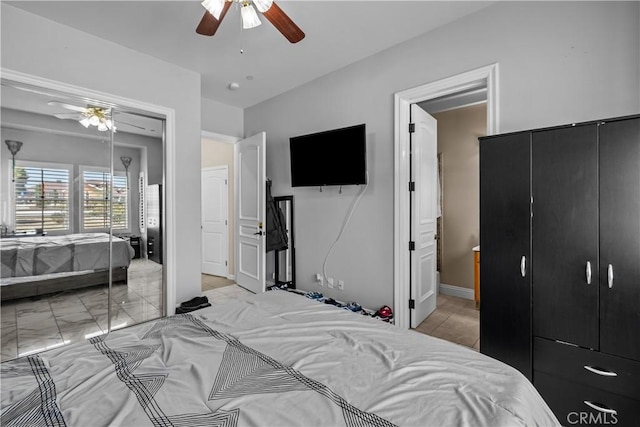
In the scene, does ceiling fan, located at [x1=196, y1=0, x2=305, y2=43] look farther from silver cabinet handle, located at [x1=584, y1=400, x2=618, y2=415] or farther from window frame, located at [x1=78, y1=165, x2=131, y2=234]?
silver cabinet handle, located at [x1=584, y1=400, x2=618, y2=415]

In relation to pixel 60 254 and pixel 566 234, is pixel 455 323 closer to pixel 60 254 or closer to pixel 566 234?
pixel 566 234

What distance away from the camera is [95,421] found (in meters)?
0.79

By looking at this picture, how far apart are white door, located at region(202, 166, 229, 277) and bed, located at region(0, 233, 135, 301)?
6.99 ft

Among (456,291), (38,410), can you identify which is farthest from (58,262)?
(456,291)

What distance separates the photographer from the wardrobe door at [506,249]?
1724 mm

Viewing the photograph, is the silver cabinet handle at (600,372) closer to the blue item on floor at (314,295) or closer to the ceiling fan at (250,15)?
the blue item on floor at (314,295)

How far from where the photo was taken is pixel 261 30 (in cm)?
262

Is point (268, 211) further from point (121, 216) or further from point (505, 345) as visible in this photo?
point (505, 345)

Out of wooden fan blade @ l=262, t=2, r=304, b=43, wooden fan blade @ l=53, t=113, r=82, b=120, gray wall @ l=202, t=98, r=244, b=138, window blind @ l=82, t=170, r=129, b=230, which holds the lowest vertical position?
window blind @ l=82, t=170, r=129, b=230

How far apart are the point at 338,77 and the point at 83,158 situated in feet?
8.97

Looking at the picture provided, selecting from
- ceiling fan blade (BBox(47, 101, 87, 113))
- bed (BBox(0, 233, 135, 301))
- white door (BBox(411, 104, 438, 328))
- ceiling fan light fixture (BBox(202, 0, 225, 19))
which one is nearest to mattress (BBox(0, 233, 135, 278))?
bed (BBox(0, 233, 135, 301))

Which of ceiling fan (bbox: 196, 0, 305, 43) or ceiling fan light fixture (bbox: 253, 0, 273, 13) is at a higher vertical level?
ceiling fan (bbox: 196, 0, 305, 43)

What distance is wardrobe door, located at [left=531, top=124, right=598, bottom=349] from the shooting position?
→ 60.2 inches

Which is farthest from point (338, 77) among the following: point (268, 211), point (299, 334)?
point (299, 334)
